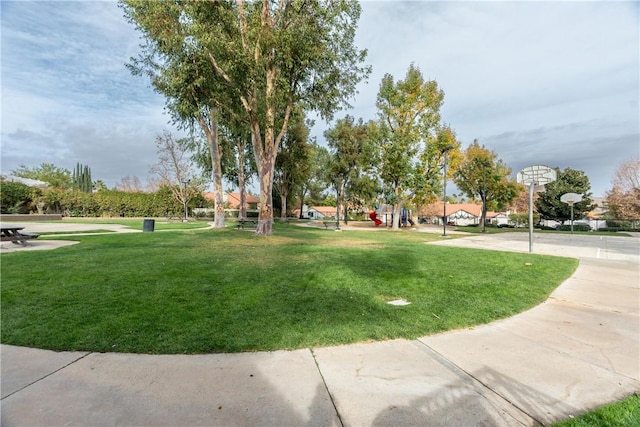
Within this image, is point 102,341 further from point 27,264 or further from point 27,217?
point 27,217

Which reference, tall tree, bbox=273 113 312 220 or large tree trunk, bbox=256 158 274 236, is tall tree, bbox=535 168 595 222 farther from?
large tree trunk, bbox=256 158 274 236

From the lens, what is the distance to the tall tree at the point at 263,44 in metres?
11.8

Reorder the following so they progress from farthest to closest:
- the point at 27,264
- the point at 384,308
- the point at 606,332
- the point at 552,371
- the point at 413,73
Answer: the point at 413,73
the point at 27,264
the point at 384,308
the point at 606,332
the point at 552,371

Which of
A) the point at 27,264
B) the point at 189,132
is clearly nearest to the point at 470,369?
the point at 27,264

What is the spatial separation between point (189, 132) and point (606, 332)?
2004 centimetres

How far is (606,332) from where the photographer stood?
396 centimetres

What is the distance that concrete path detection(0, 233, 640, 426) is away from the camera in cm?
218

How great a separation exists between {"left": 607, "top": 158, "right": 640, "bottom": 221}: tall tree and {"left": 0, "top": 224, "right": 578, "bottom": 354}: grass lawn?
114 feet

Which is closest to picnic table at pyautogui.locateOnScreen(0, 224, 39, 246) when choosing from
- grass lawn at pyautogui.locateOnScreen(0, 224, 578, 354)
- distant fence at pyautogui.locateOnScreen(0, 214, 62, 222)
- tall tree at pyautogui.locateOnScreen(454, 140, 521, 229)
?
grass lawn at pyautogui.locateOnScreen(0, 224, 578, 354)

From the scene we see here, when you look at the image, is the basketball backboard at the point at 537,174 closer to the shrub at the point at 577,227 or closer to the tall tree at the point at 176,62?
the tall tree at the point at 176,62

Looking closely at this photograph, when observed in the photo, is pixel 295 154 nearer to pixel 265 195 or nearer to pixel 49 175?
pixel 265 195

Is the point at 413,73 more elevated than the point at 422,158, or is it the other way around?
the point at 413,73

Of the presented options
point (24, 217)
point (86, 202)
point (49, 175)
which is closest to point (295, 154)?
point (86, 202)

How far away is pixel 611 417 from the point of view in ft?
7.21
